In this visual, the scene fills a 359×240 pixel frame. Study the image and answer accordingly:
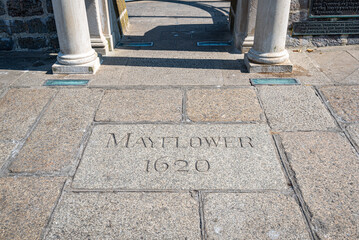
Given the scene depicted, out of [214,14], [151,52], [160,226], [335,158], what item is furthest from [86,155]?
[214,14]

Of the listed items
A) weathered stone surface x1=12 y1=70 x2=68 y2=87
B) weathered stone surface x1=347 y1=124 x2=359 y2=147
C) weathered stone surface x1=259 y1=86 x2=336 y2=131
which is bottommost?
weathered stone surface x1=347 y1=124 x2=359 y2=147

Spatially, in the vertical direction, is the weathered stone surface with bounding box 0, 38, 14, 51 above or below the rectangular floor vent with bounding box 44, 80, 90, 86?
above

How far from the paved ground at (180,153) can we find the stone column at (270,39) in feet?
0.76

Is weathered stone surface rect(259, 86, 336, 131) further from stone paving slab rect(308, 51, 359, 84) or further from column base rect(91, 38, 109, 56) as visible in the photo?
column base rect(91, 38, 109, 56)

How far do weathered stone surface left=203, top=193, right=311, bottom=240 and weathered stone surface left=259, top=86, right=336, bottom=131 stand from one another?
1092mm

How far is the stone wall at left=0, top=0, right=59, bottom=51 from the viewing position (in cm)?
546

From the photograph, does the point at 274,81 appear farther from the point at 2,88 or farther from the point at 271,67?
the point at 2,88

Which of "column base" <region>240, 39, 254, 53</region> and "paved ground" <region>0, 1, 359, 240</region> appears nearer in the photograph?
"paved ground" <region>0, 1, 359, 240</region>

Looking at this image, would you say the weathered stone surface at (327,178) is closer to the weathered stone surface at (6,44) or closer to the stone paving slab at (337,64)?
the stone paving slab at (337,64)

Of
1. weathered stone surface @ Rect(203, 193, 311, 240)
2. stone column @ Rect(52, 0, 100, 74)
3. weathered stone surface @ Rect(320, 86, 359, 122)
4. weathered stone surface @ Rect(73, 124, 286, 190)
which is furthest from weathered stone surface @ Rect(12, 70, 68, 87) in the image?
weathered stone surface @ Rect(320, 86, 359, 122)

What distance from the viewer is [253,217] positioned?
2.50 m

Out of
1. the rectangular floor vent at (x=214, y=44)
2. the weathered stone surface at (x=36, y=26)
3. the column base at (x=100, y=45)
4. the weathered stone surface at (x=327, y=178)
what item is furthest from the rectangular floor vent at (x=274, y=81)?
the weathered stone surface at (x=36, y=26)

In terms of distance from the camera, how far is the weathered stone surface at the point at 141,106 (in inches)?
148

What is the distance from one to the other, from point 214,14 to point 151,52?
3.24 metres
